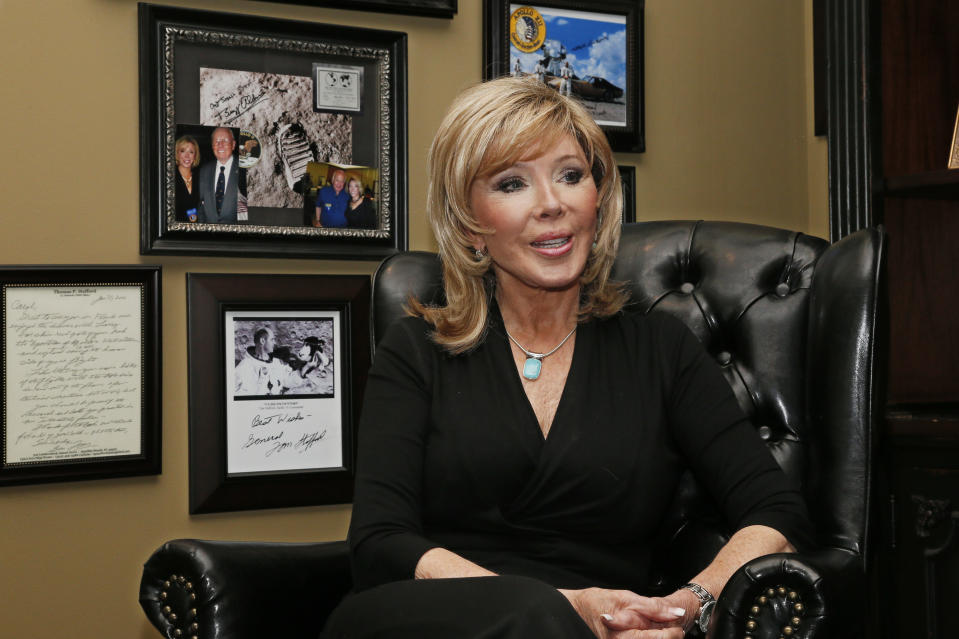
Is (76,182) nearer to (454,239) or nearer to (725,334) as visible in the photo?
(454,239)

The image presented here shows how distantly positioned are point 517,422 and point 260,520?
100cm

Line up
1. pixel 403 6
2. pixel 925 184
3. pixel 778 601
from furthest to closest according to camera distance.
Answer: pixel 403 6, pixel 925 184, pixel 778 601

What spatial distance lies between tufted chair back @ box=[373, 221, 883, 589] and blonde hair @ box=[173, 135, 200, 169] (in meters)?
0.60

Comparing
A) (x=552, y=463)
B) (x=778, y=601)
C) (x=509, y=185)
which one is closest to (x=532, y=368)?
(x=552, y=463)

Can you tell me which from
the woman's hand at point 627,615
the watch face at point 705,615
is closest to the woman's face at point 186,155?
the woman's hand at point 627,615

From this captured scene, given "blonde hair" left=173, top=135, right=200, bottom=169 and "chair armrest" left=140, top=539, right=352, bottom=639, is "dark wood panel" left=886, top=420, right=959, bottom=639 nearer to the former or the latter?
"chair armrest" left=140, top=539, right=352, bottom=639

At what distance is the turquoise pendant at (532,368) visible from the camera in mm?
1808

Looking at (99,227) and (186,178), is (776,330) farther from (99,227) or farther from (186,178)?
(99,227)

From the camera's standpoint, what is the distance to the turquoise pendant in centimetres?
181

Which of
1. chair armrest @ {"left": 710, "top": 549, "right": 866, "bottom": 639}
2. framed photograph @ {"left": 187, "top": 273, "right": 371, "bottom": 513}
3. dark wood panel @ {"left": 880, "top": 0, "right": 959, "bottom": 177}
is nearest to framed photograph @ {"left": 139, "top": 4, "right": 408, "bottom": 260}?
framed photograph @ {"left": 187, "top": 273, "right": 371, "bottom": 513}

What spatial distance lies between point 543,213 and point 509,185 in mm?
91

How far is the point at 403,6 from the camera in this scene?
2.57 meters

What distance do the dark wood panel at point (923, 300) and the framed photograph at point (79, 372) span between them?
174 cm

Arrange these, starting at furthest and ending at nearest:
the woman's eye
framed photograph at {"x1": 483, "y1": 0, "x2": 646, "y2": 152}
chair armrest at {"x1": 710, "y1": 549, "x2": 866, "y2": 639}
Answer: framed photograph at {"x1": 483, "y1": 0, "x2": 646, "y2": 152}
the woman's eye
chair armrest at {"x1": 710, "y1": 549, "x2": 866, "y2": 639}
